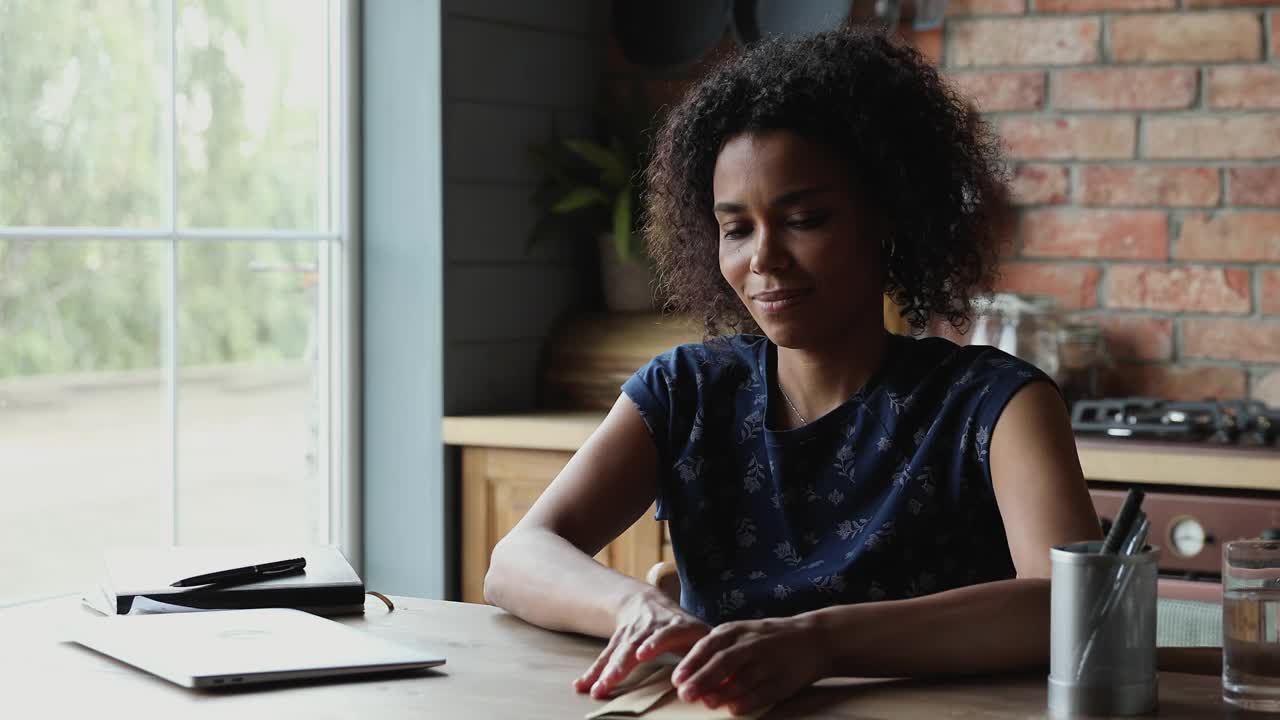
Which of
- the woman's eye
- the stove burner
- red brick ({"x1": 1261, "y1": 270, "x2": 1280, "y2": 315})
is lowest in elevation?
the stove burner

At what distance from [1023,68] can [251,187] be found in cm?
160

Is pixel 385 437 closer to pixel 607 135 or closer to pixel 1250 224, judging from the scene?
pixel 607 135

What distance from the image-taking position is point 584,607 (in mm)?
1521

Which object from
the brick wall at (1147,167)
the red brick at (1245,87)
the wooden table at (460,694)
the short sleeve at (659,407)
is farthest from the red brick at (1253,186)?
the wooden table at (460,694)

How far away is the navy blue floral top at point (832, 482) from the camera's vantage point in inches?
67.1

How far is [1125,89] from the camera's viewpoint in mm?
3100

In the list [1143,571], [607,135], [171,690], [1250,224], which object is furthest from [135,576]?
[1250,224]

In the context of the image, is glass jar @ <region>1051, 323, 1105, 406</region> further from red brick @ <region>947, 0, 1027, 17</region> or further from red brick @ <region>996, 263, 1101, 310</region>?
red brick @ <region>947, 0, 1027, 17</region>

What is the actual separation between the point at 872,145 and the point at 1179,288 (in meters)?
1.54

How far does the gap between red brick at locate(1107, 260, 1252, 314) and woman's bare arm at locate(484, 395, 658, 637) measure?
159 centimetres

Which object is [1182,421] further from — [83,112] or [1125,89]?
[83,112]

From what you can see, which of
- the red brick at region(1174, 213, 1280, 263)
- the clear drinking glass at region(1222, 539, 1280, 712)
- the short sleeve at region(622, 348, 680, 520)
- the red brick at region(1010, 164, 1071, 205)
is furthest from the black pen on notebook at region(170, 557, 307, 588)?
the red brick at region(1174, 213, 1280, 263)

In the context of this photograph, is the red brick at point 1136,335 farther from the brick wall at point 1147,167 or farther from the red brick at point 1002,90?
the red brick at point 1002,90

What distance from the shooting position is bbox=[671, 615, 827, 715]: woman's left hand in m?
1.23
